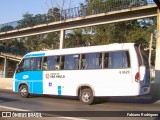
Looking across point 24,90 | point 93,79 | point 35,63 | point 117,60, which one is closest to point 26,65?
point 35,63

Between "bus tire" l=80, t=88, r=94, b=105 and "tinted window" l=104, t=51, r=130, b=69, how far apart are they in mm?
1500

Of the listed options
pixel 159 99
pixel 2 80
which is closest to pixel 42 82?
pixel 159 99

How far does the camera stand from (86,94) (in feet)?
49.3

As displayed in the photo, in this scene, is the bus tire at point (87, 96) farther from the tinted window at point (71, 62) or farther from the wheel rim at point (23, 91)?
the wheel rim at point (23, 91)

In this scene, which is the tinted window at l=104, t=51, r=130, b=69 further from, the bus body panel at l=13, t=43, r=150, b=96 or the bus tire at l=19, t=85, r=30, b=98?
the bus tire at l=19, t=85, r=30, b=98

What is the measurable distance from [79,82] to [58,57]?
1.98 m

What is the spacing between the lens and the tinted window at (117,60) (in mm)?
13781

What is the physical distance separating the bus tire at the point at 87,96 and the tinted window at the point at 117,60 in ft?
4.92

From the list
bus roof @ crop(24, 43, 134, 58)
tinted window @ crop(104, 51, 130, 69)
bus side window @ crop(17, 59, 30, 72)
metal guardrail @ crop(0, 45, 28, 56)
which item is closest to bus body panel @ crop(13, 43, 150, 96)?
bus roof @ crop(24, 43, 134, 58)

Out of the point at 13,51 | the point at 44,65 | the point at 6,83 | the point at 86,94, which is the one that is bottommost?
the point at 86,94

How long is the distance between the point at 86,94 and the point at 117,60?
227cm

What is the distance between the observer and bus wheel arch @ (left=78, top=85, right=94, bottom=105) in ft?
48.6

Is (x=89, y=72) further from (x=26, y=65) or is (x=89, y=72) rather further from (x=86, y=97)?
(x=26, y=65)

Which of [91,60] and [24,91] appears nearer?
[91,60]
